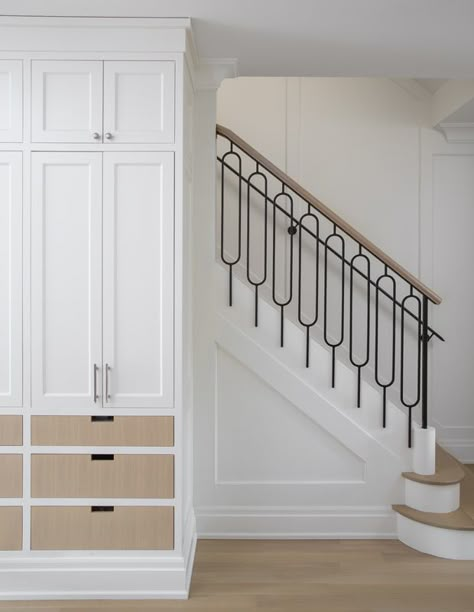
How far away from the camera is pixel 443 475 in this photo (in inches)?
146

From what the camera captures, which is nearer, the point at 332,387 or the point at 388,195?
the point at 332,387

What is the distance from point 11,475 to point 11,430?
21 cm

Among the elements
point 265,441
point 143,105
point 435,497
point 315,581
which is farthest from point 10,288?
point 435,497

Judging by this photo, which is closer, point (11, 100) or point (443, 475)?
point (11, 100)

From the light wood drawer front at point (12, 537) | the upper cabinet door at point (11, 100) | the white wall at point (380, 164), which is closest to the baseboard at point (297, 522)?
the light wood drawer front at point (12, 537)

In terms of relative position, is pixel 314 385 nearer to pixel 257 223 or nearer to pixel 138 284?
pixel 138 284

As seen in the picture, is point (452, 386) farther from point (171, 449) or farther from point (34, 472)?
point (34, 472)

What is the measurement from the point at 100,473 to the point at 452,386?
9.76 ft

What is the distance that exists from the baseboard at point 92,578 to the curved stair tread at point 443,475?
1482 mm

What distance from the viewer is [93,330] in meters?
2.99

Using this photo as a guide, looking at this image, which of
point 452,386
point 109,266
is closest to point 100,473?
point 109,266

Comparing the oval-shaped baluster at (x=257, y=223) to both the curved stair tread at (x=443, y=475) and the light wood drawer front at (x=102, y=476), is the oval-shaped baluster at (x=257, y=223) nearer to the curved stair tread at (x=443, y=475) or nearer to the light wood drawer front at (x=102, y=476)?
the curved stair tread at (x=443, y=475)

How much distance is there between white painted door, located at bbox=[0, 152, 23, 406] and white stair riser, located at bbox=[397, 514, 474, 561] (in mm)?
2271

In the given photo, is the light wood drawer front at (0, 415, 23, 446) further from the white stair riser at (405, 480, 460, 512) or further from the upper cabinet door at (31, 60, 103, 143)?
the white stair riser at (405, 480, 460, 512)
